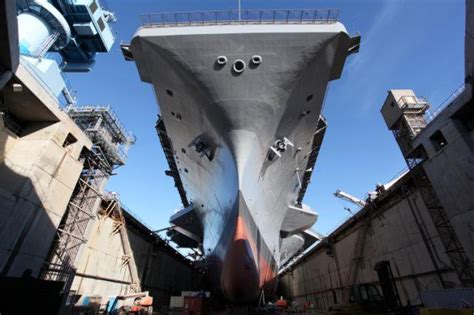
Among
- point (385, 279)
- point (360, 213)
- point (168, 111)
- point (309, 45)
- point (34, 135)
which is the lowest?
point (385, 279)

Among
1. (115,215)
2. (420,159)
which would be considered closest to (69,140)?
(115,215)

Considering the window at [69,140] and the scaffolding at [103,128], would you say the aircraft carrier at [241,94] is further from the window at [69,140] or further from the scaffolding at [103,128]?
Result: the scaffolding at [103,128]

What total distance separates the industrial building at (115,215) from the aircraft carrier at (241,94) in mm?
→ 3346

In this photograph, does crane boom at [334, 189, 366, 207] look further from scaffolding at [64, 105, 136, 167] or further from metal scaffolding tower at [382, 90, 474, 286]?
scaffolding at [64, 105, 136, 167]

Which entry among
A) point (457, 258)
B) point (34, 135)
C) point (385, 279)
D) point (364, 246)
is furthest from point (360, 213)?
point (34, 135)

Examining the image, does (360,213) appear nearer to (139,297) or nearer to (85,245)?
(139,297)

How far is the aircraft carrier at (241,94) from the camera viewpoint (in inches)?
274

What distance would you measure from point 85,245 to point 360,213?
564 inches

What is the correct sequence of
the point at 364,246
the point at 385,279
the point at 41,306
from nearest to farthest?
the point at 41,306
the point at 385,279
the point at 364,246

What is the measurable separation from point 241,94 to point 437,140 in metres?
7.87

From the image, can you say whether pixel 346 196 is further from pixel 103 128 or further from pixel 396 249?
pixel 103 128

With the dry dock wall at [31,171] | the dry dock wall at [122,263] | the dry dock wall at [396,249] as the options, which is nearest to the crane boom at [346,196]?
the dry dock wall at [396,249]

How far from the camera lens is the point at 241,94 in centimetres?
742

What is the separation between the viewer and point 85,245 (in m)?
9.88
